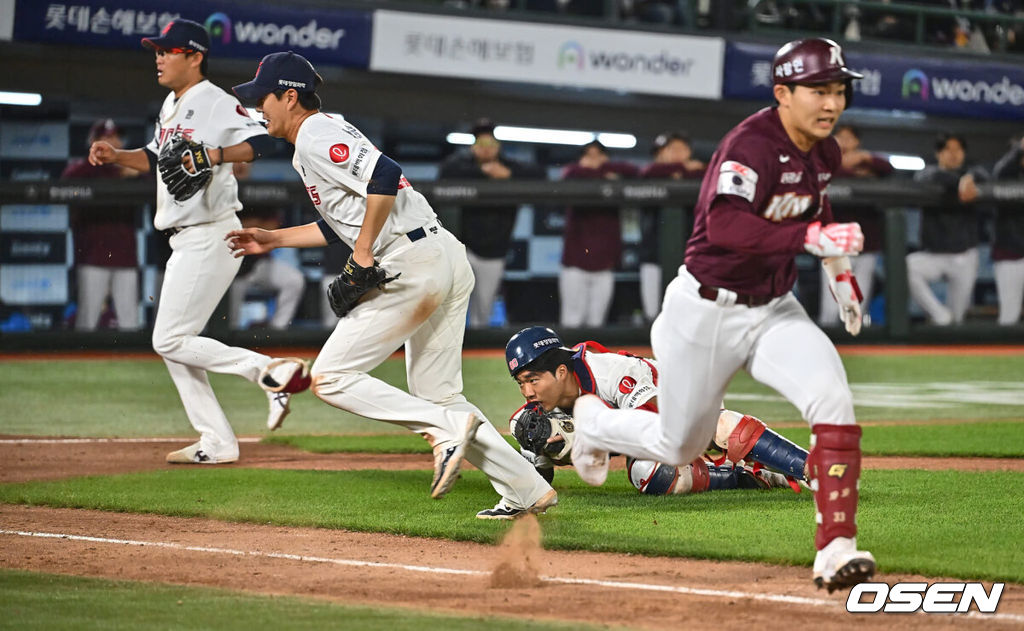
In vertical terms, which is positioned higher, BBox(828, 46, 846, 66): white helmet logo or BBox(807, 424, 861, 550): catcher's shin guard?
BBox(828, 46, 846, 66): white helmet logo

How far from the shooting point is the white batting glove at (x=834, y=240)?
12.4ft

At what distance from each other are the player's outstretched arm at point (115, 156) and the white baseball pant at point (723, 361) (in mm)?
3925

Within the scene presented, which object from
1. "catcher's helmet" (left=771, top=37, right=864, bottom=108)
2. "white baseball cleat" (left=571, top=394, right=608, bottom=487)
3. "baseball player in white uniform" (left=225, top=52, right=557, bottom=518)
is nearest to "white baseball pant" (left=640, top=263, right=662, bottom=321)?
"baseball player in white uniform" (left=225, top=52, right=557, bottom=518)

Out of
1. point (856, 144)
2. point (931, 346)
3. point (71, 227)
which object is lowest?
point (931, 346)

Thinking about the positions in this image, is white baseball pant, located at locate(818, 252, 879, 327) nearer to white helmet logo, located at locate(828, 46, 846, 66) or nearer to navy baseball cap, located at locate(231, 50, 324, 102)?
navy baseball cap, located at locate(231, 50, 324, 102)

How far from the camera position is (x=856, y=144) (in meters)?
14.4

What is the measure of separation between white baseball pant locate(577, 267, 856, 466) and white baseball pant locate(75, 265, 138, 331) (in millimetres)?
9187

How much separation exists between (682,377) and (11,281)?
9770 mm

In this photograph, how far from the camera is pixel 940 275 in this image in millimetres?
14680

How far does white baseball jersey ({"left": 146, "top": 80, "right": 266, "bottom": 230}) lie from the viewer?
7.18 meters

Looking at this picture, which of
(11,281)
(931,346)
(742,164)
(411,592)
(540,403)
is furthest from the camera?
(931,346)

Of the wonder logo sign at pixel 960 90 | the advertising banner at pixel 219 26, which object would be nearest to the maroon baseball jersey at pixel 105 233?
the advertising banner at pixel 219 26

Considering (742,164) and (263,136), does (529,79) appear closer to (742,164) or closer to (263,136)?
(263,136)

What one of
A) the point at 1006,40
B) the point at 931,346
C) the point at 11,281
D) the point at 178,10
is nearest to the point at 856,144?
the point at 931,346
